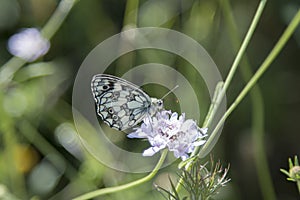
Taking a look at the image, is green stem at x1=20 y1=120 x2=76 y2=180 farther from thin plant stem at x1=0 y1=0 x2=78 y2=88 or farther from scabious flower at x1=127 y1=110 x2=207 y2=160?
scabious flower at x1=127 y1=110 x2=207 y2=160

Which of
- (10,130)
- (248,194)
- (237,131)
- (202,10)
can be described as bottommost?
(248,194)

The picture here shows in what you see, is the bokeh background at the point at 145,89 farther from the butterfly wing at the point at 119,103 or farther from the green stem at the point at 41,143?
the butterfly wing at the point at 119,103

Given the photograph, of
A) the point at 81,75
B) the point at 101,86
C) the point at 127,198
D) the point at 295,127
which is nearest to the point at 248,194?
the point at 295,127

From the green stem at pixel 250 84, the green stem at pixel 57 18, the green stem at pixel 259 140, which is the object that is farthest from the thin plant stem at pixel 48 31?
the green stem at pixel 250 84

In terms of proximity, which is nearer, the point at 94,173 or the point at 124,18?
the point at 94,173

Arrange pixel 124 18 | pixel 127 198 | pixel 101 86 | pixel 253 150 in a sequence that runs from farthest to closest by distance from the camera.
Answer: pixel 124 18
pixel 253 150
pixel 127 198
pixel 101 86

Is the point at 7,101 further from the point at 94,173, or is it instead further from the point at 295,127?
the point at 295,127

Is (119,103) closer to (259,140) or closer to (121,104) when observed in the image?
(121,104)
